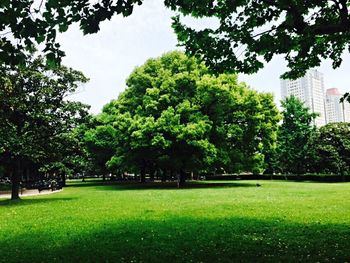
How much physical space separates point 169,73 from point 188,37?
3267 centimetres

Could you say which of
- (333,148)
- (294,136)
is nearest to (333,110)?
(294,136)

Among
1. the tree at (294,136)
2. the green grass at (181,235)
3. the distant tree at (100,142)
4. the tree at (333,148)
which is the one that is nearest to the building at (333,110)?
the tree at (294,136)

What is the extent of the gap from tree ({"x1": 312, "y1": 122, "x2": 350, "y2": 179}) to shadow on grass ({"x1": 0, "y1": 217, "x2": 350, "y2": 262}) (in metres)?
50.3

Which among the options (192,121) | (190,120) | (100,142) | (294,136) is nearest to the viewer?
(192,121)

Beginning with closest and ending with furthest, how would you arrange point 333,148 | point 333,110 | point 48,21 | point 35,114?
1. point 48,21
2. point 35,114
3. point 333,148
4. point 333,110

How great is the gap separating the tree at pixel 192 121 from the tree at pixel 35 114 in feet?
39.0

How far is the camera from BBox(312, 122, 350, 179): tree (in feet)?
197

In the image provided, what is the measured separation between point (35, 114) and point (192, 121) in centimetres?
1738

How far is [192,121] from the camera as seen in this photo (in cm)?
3891

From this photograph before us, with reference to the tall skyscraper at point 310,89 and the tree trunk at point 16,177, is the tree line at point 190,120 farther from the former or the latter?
the tall skyscraper at point 310,89

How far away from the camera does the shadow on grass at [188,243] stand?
30.3 feet

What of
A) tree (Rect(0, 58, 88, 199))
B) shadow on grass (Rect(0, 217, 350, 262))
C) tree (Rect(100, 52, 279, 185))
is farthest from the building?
shadow on grass (Rect(0, 217, 350, 262))

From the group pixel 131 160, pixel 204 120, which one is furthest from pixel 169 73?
pixel 131 160

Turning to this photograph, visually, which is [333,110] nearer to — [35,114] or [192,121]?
[192,121]
